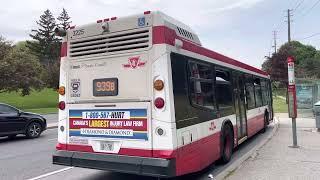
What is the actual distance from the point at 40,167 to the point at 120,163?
134 inches

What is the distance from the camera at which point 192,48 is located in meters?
7.64

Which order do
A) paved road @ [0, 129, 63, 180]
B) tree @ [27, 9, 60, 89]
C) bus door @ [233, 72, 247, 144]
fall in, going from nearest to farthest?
paved road @ [0, 129, 63, 180] → bus door @ [233, 72, 247, 144] → tree @ [27, 9, 60, 89]

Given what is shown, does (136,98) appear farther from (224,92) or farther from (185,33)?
(224,92)

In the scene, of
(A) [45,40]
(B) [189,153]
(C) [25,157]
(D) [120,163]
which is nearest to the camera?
(D) [120,163]

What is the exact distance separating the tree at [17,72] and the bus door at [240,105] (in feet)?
123

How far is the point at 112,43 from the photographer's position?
7.23 m

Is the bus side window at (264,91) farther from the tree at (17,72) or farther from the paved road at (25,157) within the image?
the tree at (17,72)

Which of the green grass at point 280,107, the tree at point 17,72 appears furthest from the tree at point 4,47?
the green grass at point 280,107

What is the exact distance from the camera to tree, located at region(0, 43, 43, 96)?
4491 cm

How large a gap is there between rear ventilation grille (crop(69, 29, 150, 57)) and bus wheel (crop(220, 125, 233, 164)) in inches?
139

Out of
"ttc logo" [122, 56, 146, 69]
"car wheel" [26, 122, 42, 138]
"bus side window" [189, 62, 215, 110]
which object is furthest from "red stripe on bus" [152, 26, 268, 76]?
"car wheel" [26, 122, 42, 138]

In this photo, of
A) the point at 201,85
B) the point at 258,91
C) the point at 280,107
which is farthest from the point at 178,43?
the point at 280,107

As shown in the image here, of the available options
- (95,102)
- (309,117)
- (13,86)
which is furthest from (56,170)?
(13,86)

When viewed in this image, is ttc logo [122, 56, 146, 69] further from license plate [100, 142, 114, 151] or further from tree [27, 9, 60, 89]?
tree [27, 9, 60, 89]
